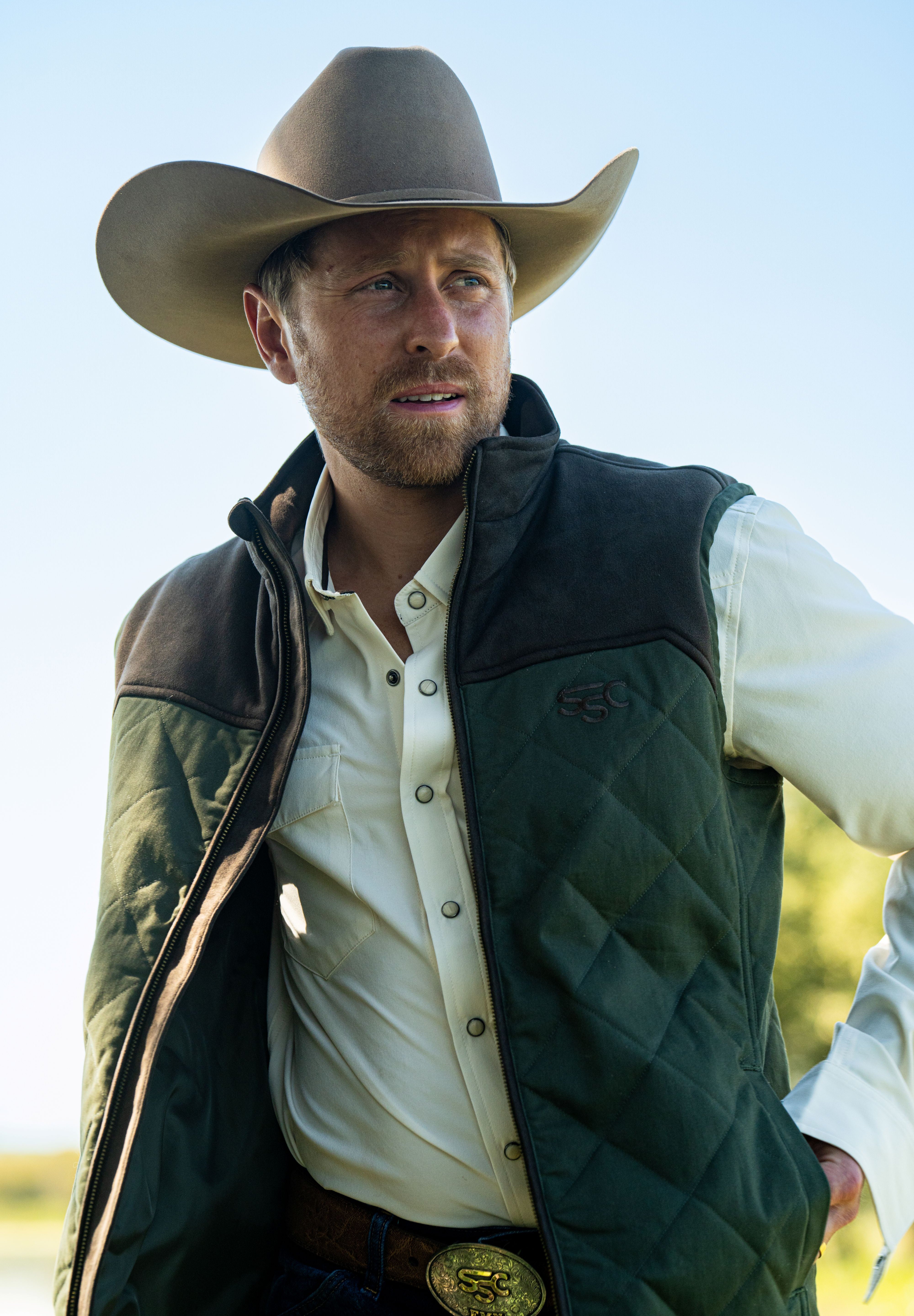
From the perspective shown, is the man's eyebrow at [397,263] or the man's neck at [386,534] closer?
the man's eyebrow at [397,263]

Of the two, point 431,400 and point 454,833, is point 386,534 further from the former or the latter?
point 454,833

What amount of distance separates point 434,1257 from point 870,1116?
0.70 metres

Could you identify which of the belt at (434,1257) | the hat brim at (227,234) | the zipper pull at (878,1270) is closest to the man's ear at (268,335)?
Answer: the hat brim at (227,234)

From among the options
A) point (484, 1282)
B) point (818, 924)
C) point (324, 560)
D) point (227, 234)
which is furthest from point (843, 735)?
point (818, 924)

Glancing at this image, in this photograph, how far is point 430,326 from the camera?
2094 millimetres

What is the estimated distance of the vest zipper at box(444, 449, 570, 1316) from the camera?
154 centimetres

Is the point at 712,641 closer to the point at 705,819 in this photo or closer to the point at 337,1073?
the point at 705,819

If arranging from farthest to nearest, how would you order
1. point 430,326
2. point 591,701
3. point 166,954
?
point 430,326 < point 166,954 < point 591,701

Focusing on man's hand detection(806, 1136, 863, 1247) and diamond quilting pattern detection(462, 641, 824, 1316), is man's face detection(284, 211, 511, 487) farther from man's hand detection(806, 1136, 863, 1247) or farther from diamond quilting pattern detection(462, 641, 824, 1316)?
man's hand detection(806, 1136, 863, 1247)

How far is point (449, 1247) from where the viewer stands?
68.8 inches

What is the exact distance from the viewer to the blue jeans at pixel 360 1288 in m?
1.77

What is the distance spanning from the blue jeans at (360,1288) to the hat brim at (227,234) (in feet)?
5.59

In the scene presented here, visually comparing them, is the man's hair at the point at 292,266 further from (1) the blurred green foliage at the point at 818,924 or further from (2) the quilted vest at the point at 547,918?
(1) the blurred green foliage at the point at 818,924

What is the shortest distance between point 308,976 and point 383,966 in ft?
0.74
